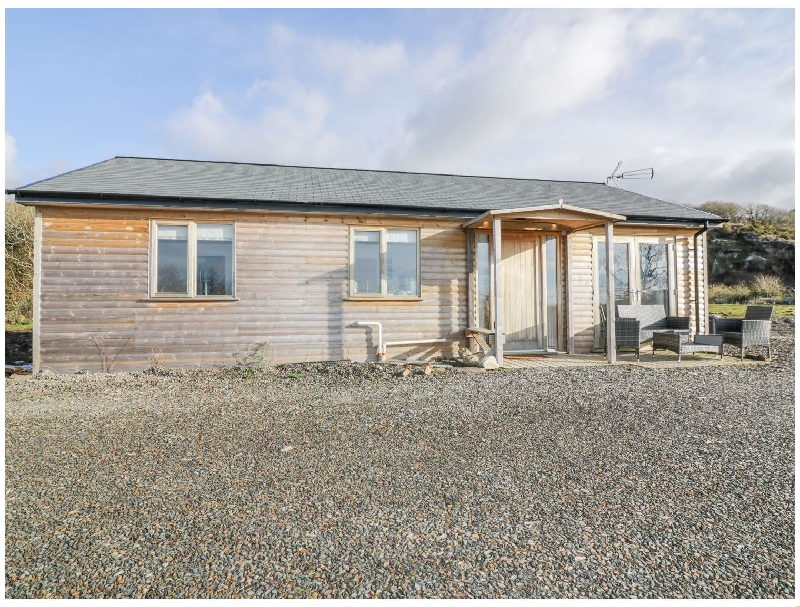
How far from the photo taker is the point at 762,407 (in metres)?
5.52

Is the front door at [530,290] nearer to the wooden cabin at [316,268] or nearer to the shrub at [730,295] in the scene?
the wooden cabin at [316,268]

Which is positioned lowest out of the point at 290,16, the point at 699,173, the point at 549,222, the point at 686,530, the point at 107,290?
the point at 686,530

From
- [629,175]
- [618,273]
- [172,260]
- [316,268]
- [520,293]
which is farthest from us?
[629,175]

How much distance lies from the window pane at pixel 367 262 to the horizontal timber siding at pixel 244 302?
0.83ft

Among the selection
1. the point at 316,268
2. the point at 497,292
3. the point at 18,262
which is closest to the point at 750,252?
the point at 497,292

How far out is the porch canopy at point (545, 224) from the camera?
8234 mm

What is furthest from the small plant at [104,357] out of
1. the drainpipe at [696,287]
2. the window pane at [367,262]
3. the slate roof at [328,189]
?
the drainpipe at [696,287]

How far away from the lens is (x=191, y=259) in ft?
28.2

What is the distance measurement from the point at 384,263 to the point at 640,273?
20.2 feet

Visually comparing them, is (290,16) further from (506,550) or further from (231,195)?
(506,550)

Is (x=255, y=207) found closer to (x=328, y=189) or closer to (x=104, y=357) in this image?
(x=328, y=189)

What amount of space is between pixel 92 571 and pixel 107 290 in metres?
7.48

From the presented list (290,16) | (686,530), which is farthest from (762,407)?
(290,16)

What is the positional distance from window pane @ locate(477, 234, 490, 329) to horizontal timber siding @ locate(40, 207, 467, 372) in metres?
0.40
